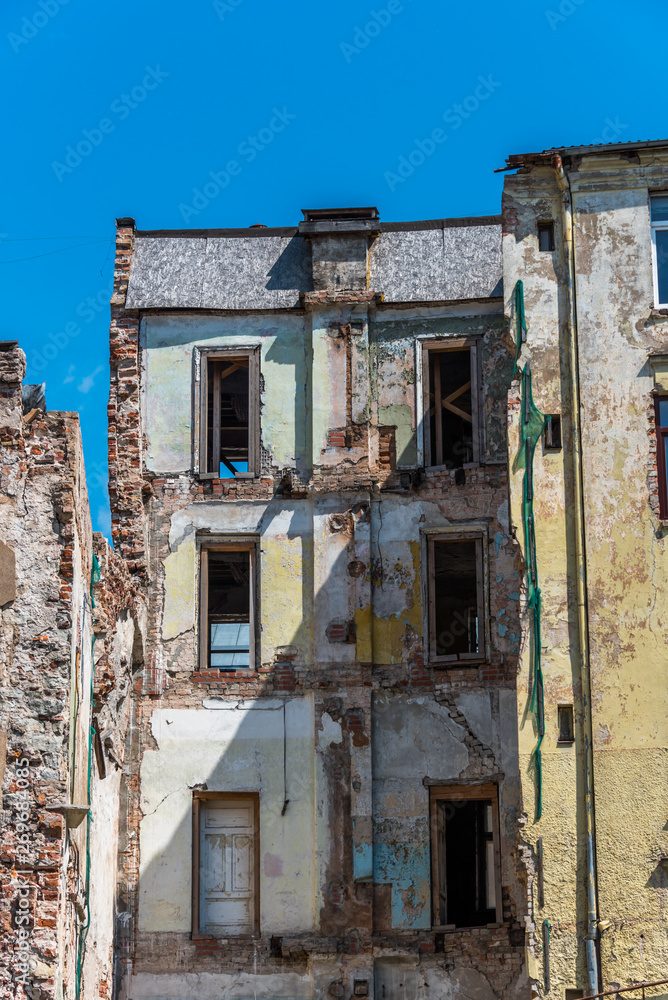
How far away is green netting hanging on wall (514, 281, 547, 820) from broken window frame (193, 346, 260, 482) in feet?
13.6

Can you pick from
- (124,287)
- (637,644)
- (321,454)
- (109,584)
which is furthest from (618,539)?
(124,287)

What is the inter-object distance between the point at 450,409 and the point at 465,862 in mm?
6302

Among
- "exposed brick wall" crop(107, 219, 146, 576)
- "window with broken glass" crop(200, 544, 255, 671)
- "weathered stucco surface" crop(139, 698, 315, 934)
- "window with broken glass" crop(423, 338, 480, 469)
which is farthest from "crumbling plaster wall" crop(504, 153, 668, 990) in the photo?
"exposed brick wall" crop(107, 219, 146, 576)

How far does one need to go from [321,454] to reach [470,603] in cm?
301

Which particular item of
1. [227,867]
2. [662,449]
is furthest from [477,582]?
[227,867]

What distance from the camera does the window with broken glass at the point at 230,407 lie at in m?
20.9

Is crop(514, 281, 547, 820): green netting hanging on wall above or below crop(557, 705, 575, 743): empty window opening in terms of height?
above

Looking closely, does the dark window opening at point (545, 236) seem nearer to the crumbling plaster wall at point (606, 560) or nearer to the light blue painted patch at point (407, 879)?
the crumbling plaster wall at point (606, 560)

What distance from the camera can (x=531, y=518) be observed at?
59.5 feet

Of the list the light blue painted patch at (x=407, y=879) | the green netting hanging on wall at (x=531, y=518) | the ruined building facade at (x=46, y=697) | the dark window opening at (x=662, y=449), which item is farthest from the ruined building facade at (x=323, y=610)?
the ruined building facade at (x=46, y=697)

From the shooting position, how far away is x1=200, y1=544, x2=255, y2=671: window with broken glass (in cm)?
2042

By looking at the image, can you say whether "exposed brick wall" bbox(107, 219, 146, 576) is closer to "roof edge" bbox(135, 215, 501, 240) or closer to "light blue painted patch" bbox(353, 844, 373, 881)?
"roof edge" bbox(135, 215, 501, 240)

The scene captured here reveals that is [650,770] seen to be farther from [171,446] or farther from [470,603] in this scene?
[171,446]

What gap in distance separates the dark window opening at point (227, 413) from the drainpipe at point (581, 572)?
4960mm
